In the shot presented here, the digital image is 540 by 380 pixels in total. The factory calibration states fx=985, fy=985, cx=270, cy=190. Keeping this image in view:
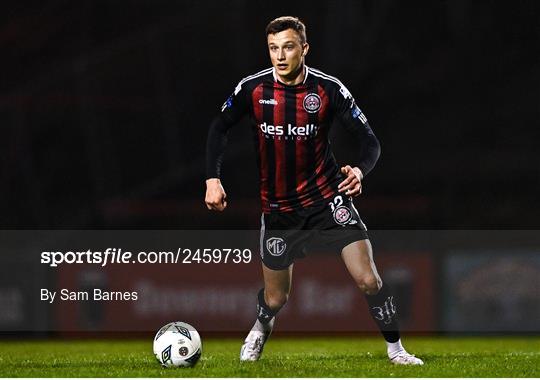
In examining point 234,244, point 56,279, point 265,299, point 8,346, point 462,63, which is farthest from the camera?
point 462,63

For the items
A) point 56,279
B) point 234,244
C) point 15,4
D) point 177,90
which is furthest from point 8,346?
point 15,4

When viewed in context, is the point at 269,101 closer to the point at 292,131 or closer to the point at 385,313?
the point at 292,131

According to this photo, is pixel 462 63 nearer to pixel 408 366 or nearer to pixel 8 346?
pixel 8 346

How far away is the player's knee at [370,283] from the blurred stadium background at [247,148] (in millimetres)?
5922

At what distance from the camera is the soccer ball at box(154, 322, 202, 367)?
651cm

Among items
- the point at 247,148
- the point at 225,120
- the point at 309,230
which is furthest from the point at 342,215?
the point at 247,148

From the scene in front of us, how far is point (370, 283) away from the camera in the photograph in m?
6.50

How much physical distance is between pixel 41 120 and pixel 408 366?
11.6 meters

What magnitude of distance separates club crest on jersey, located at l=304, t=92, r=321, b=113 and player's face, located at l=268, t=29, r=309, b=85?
0.20 metres

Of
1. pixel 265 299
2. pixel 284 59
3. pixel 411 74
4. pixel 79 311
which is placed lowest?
pixel 79 311

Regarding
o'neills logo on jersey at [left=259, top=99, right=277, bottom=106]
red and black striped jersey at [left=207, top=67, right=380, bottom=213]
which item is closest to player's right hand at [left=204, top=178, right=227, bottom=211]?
red and black striped jersey at [left=207, top=67, right=380, bottom=213]

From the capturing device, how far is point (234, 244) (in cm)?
1398

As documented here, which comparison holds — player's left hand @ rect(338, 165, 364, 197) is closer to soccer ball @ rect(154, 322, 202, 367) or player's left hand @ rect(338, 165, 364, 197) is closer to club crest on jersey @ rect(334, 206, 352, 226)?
club crest on jersey @ rect(334, 206, 352, 226)

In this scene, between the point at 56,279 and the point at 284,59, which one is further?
the point at 56,279
